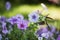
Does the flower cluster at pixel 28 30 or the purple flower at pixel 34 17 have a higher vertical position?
the purple flower at pixel 34 17

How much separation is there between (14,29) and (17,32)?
37mm

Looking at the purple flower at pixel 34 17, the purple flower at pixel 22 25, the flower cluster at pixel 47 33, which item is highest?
the purple flower at pixel 34 17

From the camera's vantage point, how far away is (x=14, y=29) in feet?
4.72

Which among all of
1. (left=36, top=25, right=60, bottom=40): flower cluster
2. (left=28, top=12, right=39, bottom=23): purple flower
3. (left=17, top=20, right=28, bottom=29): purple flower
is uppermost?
(left=28, top=12, right=39, bottom=23): purple flower

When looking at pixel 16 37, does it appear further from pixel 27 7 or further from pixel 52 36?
pixel 27 7

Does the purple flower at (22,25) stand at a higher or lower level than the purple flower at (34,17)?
lower

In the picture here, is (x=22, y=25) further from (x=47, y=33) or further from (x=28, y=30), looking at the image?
(x=47, y=33)

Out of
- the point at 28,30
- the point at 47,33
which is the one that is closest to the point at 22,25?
the point at 28,30

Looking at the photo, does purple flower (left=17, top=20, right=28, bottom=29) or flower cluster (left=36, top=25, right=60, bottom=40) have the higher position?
purple flower (left=17, top=20, right=28, bottom=29)

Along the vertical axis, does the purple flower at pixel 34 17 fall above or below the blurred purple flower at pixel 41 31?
above

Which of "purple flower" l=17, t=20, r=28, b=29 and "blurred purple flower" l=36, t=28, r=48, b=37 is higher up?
"purple flower" l=17, t=20, r=28, b=29

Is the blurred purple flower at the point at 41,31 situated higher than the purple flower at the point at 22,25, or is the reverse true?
the purple flower at the point at 22,25

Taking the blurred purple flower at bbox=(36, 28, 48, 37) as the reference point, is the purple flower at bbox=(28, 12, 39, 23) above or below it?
above

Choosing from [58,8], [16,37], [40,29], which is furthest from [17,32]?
[58,8]
